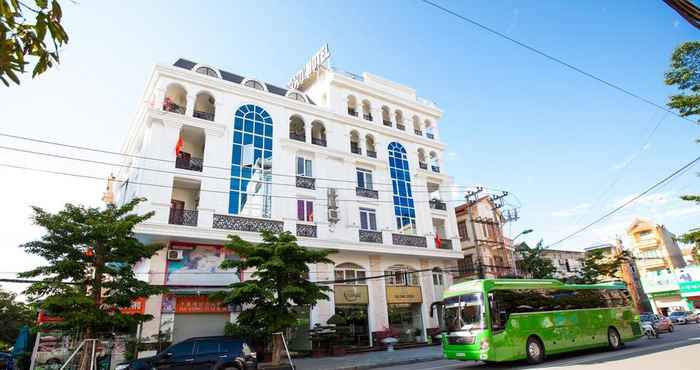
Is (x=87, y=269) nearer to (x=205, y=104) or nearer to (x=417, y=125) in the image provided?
(x=205, y=104)

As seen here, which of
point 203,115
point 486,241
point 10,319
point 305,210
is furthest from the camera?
point 10,319

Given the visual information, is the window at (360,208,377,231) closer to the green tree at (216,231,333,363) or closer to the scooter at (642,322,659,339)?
the green tree at (216,231,333,363)

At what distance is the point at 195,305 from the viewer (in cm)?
1728

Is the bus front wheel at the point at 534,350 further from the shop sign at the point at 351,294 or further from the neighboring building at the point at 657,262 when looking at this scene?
the neighboring building at the point at 657,262

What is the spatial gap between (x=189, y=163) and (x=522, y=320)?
16.9 meters

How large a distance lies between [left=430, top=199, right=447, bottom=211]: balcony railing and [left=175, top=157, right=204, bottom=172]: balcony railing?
645 inches

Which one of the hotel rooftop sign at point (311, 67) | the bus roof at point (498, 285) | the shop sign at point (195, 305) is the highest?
the hotel rooftop sign at point (311, 67)

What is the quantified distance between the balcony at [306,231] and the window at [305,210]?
0.54 meters

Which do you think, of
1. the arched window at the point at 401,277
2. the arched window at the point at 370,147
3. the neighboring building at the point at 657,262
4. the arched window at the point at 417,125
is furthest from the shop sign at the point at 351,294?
the neighboring building at the point at 657,262

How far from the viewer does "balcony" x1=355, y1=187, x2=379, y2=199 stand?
79.5 feet

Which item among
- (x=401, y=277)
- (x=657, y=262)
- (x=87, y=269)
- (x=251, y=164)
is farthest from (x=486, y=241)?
(x=87, y=269)

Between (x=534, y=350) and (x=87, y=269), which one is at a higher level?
(x=87, y=269)

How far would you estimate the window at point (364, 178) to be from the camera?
82.3ft

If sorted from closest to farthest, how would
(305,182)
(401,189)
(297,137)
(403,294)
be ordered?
(305,182) < (403,294) < (297,137) < (401,189)
